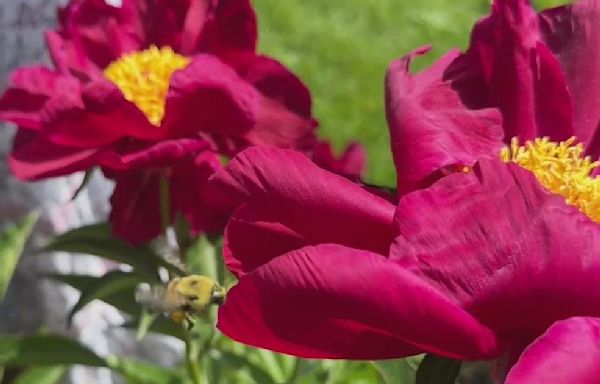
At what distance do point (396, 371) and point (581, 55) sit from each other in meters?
0.24

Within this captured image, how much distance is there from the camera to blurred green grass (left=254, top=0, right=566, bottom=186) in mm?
2820

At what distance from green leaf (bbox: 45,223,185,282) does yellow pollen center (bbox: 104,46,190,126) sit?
144mm

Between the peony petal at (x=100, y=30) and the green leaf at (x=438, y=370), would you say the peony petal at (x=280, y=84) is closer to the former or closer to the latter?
the peony petal at (x=100, y=30)

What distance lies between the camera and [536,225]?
0.53 metres

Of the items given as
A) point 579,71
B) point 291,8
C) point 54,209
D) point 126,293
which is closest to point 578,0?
point 579,71

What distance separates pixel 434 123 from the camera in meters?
0.70

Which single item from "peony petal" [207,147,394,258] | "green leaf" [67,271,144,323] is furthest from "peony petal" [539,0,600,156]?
"green leaf" [67,271,144,323]

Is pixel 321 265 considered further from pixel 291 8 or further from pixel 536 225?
pixel 291 8

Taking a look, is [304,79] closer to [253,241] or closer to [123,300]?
[123,300]

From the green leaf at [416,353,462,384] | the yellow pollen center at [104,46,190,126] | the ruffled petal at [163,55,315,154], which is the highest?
the green leaf at [416,353,462,384]

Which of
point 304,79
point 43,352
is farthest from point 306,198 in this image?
point 304,79

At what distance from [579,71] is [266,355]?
0.67 m

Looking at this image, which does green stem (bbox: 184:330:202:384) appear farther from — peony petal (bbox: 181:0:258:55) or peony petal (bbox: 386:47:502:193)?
peony petal (bbox: 386:47:502:193)

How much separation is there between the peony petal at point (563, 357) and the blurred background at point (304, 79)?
79cm
